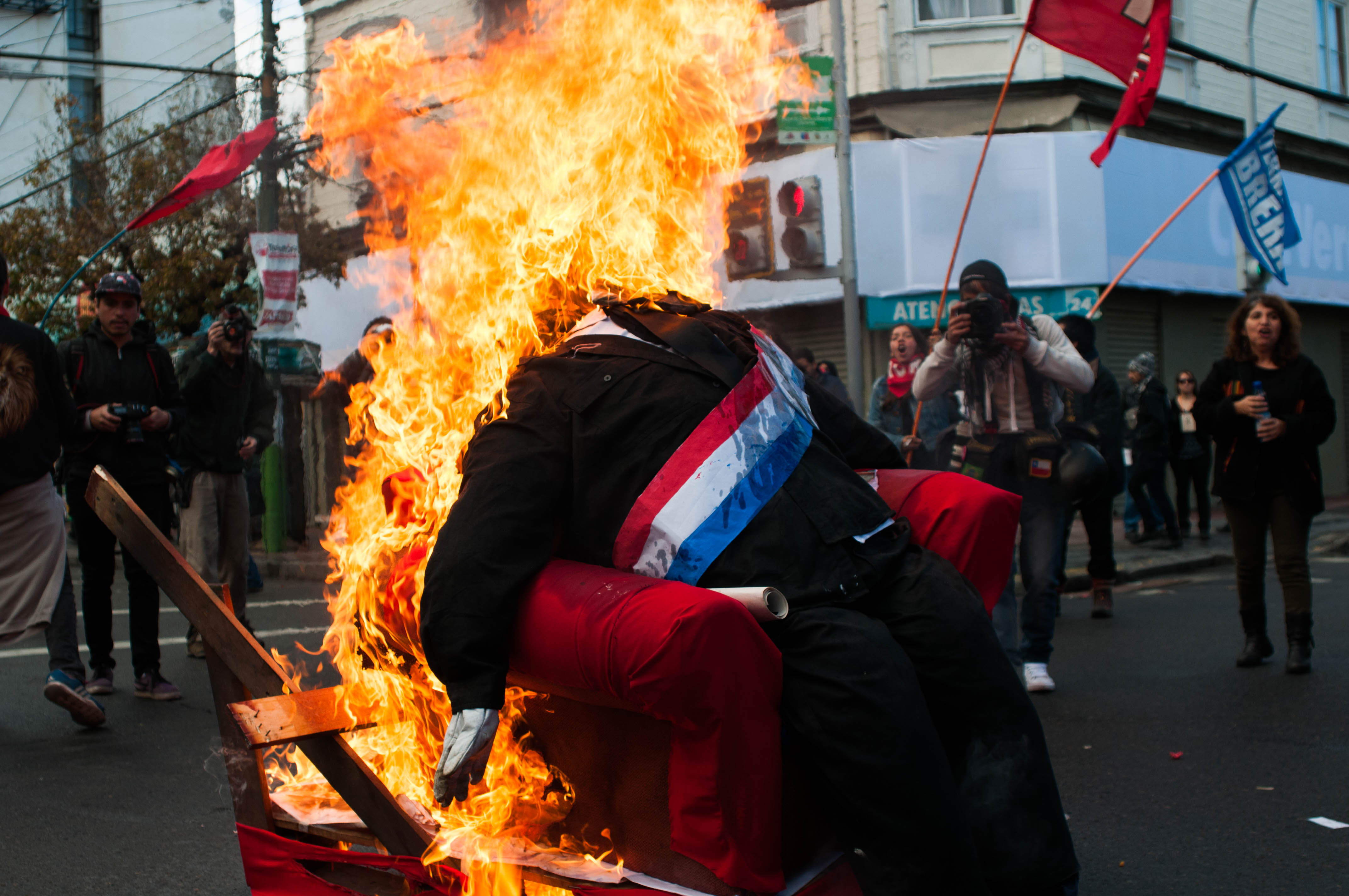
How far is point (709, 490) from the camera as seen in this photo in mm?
2531

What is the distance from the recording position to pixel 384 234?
3.67 m

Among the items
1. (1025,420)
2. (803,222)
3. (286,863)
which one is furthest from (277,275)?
(286,863)

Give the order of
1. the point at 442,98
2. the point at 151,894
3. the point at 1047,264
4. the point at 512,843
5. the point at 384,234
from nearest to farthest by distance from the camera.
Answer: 1. the point at 512,843
2. the point at 151,894
3. the point at 384,234
4. the point at 442,98
5. the point at 1047,264

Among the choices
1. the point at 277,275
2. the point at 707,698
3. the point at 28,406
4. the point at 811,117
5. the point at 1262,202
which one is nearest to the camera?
the point at 707,698

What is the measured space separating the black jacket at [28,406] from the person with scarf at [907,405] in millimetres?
5007

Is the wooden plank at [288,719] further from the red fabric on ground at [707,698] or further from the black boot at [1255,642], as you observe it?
the black boot at [1255,642]

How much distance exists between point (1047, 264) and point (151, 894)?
13.6m

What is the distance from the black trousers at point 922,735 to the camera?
2.20 metres

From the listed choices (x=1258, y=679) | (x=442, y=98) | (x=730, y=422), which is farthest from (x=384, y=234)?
(x=1258, y=679)

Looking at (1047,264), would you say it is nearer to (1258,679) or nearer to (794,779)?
(1258,679)

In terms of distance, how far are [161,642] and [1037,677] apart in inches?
218

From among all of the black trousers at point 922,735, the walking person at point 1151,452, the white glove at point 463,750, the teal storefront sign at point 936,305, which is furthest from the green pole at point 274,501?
the black trousers at point 922,735

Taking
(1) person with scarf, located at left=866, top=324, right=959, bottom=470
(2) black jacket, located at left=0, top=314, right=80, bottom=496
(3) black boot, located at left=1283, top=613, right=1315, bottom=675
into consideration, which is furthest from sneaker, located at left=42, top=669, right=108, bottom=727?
(3) black boot, located at left=1283, top=613, right=1315, bottom=675

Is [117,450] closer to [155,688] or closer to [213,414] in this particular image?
[213,414]
